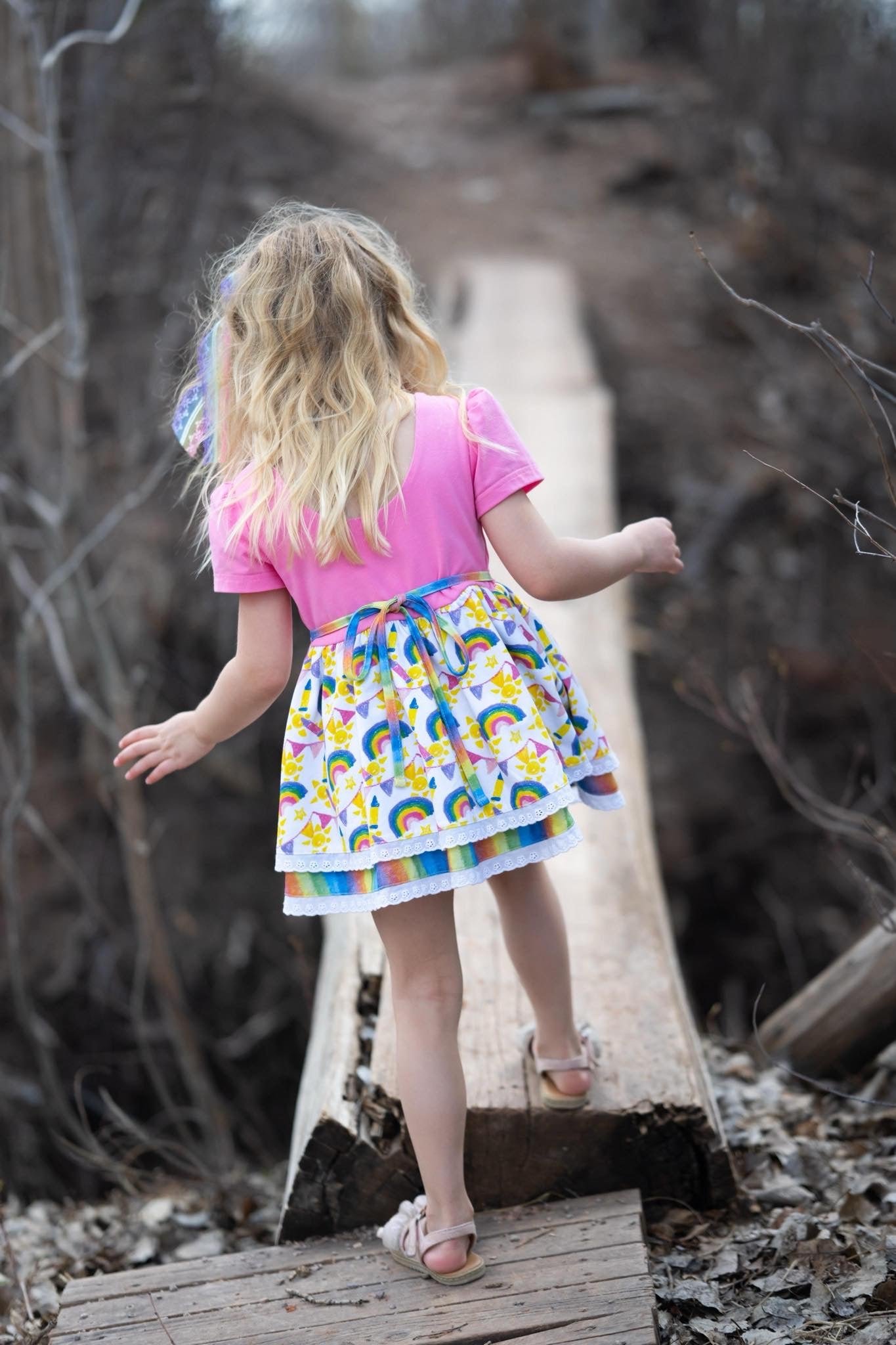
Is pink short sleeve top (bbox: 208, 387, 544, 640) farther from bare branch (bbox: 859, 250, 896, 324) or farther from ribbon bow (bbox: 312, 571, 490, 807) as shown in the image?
bare branch (bbox: 859, 250, 896, 324)

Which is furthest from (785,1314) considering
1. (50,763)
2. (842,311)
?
(842,311)

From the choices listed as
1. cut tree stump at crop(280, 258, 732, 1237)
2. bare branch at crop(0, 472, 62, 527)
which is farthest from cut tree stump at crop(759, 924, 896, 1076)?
bare branch at crop(0, 472, 62, 527)

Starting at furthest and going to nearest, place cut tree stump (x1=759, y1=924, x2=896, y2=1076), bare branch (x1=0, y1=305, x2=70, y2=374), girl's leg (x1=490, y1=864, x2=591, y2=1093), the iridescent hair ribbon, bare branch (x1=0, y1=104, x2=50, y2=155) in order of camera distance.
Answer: bare branch (x1=0, y1=104, x2=50, y2=155)
bare branch (x1=0, y1=305, x2=70, y2=374)
cut tree stump (x1=759, y1=924, x2=896, y2=1076)
girl's leg (x1=490, y1=864, x2=591, y2=1093)
the iridescent hair ribbon

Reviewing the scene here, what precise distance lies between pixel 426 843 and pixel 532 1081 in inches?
24.4

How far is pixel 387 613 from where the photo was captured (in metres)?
1.88

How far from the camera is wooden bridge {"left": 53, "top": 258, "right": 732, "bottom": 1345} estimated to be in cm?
182

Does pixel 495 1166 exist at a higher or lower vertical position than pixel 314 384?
lower

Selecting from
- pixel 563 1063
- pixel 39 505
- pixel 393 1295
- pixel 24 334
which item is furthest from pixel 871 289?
pixel 24 334

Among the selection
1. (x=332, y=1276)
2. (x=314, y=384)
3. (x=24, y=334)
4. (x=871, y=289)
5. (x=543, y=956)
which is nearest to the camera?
(x=871, y=289)

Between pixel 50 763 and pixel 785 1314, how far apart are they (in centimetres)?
446

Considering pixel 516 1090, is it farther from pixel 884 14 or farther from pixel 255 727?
pixel 884 14

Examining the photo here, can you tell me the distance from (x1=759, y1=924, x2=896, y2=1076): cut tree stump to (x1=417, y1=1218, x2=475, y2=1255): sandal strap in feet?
3.76

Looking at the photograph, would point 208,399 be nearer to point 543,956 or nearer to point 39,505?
point 543,956

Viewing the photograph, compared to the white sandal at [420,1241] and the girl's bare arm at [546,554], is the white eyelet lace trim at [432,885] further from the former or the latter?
the white sandal at [420,1241]
